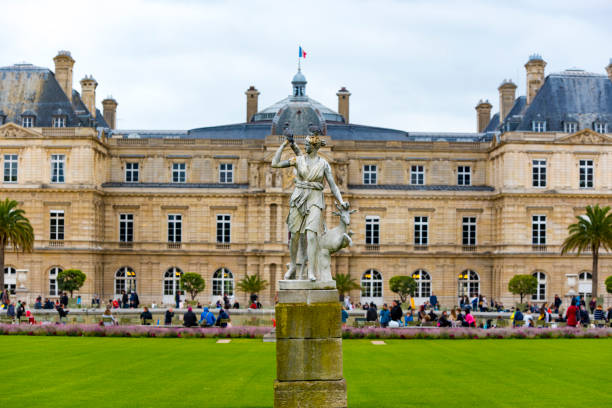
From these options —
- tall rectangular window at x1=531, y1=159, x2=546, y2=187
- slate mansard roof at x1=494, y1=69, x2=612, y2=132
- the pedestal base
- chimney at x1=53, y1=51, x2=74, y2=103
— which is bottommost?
the pedestal base

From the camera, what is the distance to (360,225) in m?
73.3

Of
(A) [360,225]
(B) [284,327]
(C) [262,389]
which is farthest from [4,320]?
(A) [360,225]

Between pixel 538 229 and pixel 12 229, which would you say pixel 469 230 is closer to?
pixel 538 229

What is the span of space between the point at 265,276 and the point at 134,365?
4433 cm

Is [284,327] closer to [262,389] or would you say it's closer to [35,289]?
[262,389]

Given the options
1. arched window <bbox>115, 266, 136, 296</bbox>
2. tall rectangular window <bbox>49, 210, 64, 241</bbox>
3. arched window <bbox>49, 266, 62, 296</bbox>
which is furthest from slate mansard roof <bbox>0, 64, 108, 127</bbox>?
arched window <bbox>115, 266, 136, 296</bbox>

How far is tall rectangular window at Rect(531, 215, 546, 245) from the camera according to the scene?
70488mm

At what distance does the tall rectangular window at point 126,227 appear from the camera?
73.5 meters

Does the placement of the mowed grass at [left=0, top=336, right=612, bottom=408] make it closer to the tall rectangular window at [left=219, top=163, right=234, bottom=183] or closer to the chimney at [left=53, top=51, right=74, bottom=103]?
the tall rectangular window at [left=219, top=163, right=234, bottom=183]

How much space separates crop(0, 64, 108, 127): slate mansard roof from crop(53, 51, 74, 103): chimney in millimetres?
1240

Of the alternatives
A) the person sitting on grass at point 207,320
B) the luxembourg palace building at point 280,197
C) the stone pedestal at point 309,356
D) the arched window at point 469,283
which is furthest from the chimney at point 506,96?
the stone pedestal at point 309,356

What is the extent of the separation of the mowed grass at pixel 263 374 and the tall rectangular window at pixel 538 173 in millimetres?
37058

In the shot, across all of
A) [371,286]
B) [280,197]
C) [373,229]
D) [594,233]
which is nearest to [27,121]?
[280,197]

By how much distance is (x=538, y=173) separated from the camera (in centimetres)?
7081
